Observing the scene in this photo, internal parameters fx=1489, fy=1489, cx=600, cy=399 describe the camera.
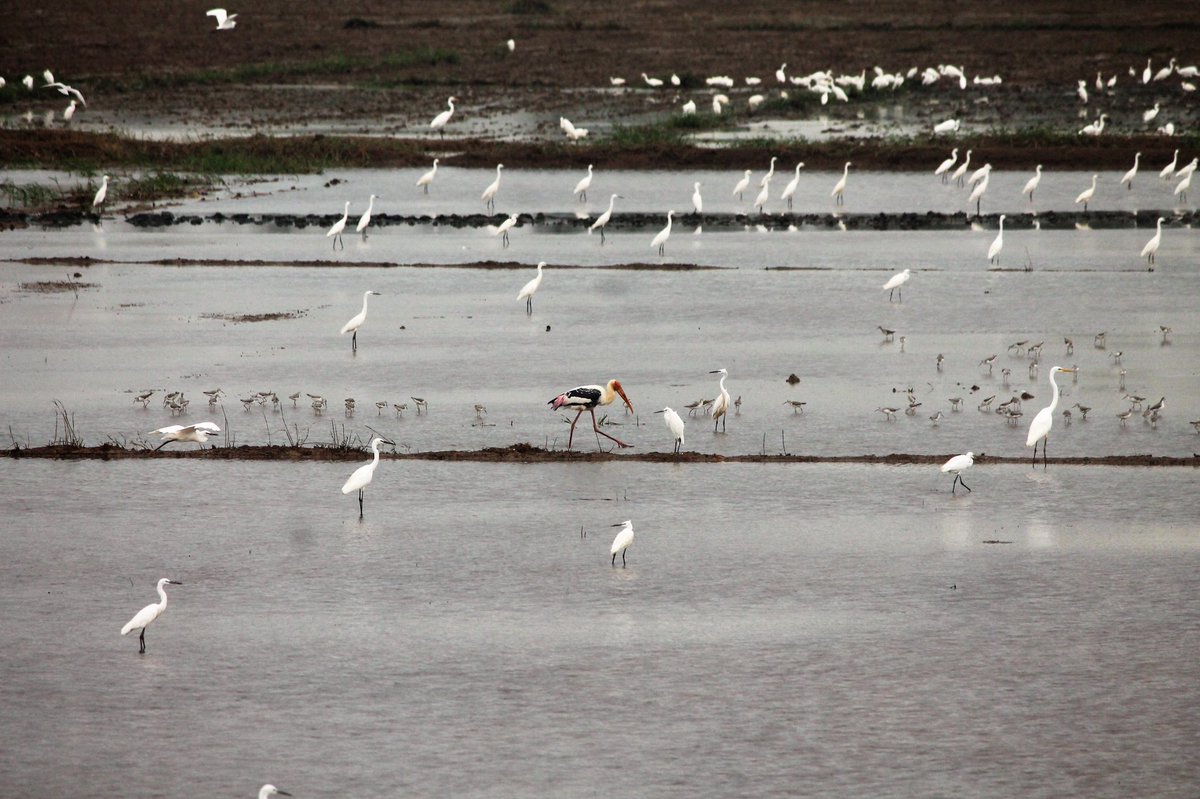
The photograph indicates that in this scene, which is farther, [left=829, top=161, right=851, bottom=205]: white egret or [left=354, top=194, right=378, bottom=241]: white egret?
[left=829, top=161, right=851, bottom=205]: white egret

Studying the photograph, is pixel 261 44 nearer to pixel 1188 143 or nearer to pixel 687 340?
pixel 1188 143

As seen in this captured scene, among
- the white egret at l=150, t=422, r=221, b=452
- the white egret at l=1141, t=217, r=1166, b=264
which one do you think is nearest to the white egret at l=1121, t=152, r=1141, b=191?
the white egret at l=1141, t=217, r=1166, b=264

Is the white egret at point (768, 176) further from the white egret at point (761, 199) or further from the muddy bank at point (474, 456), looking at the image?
the muddy bank at point (474, 456)

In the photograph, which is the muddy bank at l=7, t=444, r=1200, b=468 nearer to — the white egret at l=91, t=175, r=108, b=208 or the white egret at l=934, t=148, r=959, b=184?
the white egret at l=91, t=175, r=108, b=208

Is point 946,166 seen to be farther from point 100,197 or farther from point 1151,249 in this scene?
point 100,197

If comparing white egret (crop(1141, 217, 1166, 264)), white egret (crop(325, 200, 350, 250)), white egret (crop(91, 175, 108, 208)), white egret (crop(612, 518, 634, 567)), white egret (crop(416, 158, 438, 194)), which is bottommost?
white egret (crop(612, 518, 634, 567))

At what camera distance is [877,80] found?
52500 mm

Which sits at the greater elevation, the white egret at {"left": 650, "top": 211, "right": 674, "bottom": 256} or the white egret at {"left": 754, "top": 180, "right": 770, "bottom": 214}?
the white egret at {"left": 754, "top": 180, "right": 770, "bottom": 214}

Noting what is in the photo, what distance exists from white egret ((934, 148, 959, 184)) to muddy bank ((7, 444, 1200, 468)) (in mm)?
21810

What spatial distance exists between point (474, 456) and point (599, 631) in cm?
451

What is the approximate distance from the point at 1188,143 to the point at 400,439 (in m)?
29.4

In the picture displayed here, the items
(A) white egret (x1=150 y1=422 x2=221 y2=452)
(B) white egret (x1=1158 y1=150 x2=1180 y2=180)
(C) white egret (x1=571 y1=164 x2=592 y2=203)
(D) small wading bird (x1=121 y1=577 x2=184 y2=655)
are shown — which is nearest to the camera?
(D) small wading bird (x1=121 y1=577 x2=184 y2=655)

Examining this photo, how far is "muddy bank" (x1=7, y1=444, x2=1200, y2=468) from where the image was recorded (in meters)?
14.2

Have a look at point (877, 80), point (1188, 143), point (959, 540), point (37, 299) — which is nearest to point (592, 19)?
point (877, 80)
